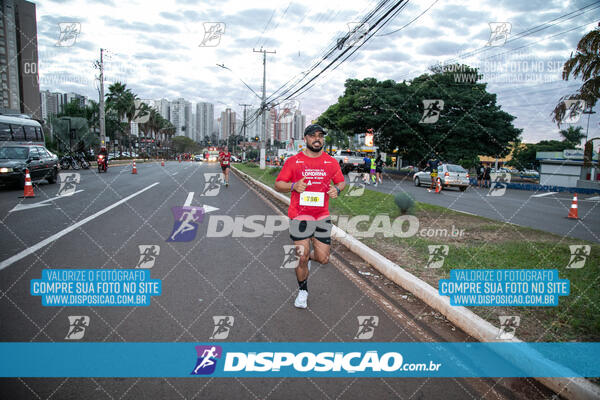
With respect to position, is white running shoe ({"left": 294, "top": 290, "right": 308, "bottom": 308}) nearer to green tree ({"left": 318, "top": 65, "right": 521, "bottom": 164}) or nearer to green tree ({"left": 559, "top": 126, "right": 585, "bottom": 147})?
green tree ({"left": 318, "top": 65, "right": 521, "bottom": 164})

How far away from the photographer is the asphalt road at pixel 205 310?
279cm

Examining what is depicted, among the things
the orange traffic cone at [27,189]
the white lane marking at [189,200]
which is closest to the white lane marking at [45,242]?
the white lane marking at [189,200]

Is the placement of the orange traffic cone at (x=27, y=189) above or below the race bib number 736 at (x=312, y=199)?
below

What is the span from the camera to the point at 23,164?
46.2 ft

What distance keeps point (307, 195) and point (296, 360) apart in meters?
1.78

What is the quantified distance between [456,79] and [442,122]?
14.6 feet

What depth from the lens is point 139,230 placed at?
775 cm

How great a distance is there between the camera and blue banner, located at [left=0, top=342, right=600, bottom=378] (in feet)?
9.68

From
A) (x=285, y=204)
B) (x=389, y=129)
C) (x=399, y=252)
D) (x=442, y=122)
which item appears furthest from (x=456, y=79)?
(x=399, y=252)

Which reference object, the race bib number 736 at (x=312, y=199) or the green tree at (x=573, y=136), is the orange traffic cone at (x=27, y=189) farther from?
the green tree at (x=573, y=136)

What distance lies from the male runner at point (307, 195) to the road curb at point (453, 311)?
55.9 inches

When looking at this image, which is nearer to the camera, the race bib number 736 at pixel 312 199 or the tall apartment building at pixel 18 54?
the race bib number 736 at pixel 312 199

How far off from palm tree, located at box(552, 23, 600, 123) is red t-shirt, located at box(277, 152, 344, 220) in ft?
65.4

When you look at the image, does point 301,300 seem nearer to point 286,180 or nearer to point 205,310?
point 205,310
